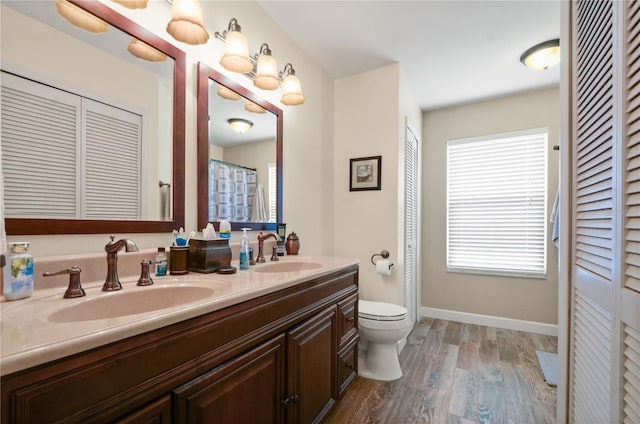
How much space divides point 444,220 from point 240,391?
3090mm

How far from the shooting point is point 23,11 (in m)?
0.95

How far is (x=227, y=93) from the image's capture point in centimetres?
171

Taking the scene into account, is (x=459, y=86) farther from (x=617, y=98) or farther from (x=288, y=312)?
(x=288, y=312)

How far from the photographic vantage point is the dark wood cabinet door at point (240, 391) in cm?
81

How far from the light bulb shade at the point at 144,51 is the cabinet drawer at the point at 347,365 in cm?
177

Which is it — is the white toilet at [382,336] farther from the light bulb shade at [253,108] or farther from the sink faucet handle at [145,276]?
the light bulb shade at [253,108]

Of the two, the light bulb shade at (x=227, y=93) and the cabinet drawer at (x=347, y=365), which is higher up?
the light bulb shade at (x=227, y=93)

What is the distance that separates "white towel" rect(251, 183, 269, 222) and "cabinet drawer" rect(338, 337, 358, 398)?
0.97 m

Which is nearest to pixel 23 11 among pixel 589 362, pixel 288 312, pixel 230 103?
pixel 230 103

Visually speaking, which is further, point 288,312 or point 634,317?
point 288,312

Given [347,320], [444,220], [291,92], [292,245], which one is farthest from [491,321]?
[291,92]

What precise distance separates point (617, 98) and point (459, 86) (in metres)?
2.33

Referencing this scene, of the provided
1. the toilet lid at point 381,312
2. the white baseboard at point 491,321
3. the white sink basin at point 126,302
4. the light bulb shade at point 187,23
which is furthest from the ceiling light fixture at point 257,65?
the white baseboard at point 491,321

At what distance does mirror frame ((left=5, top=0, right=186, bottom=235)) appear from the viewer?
3.23ft
